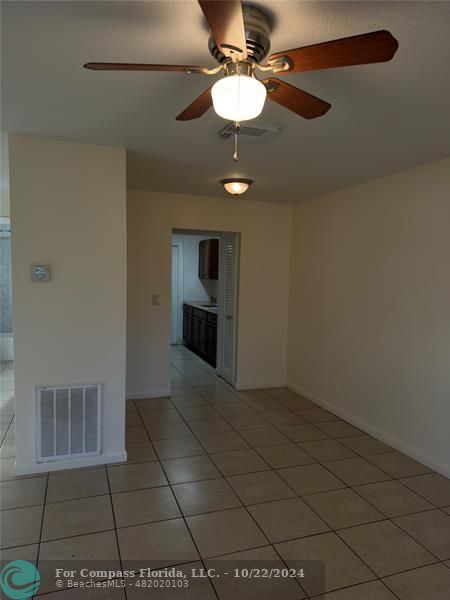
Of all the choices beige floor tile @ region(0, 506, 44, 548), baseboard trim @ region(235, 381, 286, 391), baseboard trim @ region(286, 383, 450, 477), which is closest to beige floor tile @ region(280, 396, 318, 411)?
baseboard trim @ region(286, 383, 450, 477)

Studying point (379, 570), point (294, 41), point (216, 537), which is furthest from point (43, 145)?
point (379, 570)

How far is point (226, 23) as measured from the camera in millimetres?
1146

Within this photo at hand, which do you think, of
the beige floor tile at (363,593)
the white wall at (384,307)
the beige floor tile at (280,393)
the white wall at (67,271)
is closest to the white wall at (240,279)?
the beige floor tile at (280,393)

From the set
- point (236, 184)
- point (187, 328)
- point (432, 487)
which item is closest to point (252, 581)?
point (432, 487)

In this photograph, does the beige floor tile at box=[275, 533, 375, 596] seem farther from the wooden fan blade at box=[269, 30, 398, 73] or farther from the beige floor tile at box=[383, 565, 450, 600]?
the wooden fan blade at box=[269, 30, 398, 73]

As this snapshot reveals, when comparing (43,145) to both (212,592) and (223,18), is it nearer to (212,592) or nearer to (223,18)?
(223,18)

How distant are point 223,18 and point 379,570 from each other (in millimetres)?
2557

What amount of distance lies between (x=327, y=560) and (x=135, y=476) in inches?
57.9

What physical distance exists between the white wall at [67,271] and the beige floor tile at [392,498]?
2.01 metres

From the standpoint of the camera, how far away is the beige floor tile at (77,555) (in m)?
1.99

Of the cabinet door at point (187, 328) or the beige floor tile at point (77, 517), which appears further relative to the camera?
the cabinet door at point (187, 328)

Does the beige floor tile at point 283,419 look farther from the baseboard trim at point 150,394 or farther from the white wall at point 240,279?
the baseboard trim at point 150,394

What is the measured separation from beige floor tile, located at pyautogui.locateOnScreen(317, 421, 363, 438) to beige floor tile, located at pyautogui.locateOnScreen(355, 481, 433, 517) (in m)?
0.87

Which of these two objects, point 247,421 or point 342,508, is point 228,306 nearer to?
point 247,421
